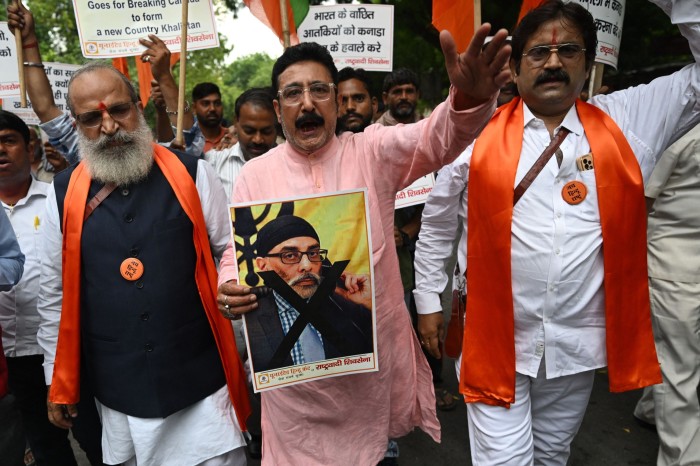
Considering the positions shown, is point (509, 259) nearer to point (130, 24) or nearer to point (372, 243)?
point (372, 243)

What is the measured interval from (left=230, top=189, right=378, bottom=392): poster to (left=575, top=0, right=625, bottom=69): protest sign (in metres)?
2.54

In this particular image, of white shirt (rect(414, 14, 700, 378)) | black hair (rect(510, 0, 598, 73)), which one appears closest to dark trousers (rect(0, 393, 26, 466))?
white shirt (rect(414, 14, 700, 378))

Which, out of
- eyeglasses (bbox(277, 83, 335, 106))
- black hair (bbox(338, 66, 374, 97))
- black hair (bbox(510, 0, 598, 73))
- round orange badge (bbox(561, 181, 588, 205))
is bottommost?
round orange badge (bbox(561, 181, 588, 205))

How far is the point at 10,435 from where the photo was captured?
7.57 ft

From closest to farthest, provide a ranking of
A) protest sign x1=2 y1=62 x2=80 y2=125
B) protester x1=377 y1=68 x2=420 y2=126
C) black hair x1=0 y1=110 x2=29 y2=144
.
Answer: black hair x1=0 y1=110 x2=29 y2=144 → protester x1=377 y1=68 x2=420 y2=126 → protest sign x1=2 y1=62 x2=80 y2=125

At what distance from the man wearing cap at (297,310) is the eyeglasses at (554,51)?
1146mm

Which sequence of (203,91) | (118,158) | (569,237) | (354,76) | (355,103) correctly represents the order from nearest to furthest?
(569,237) → (118,158) → (355,103) → (354,76) → (203,91)

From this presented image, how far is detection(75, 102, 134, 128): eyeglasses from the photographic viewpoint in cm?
239

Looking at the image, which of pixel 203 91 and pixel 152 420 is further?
pixel 203 91

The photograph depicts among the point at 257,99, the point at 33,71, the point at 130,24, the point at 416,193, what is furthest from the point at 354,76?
the point at 33,71

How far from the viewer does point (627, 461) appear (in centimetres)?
338

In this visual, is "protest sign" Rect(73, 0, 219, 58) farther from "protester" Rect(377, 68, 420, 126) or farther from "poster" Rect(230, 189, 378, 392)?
"poster" Rect(230, 189, 378, 392)

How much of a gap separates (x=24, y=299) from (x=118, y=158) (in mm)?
1203

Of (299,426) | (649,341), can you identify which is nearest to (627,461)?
(649,341)
